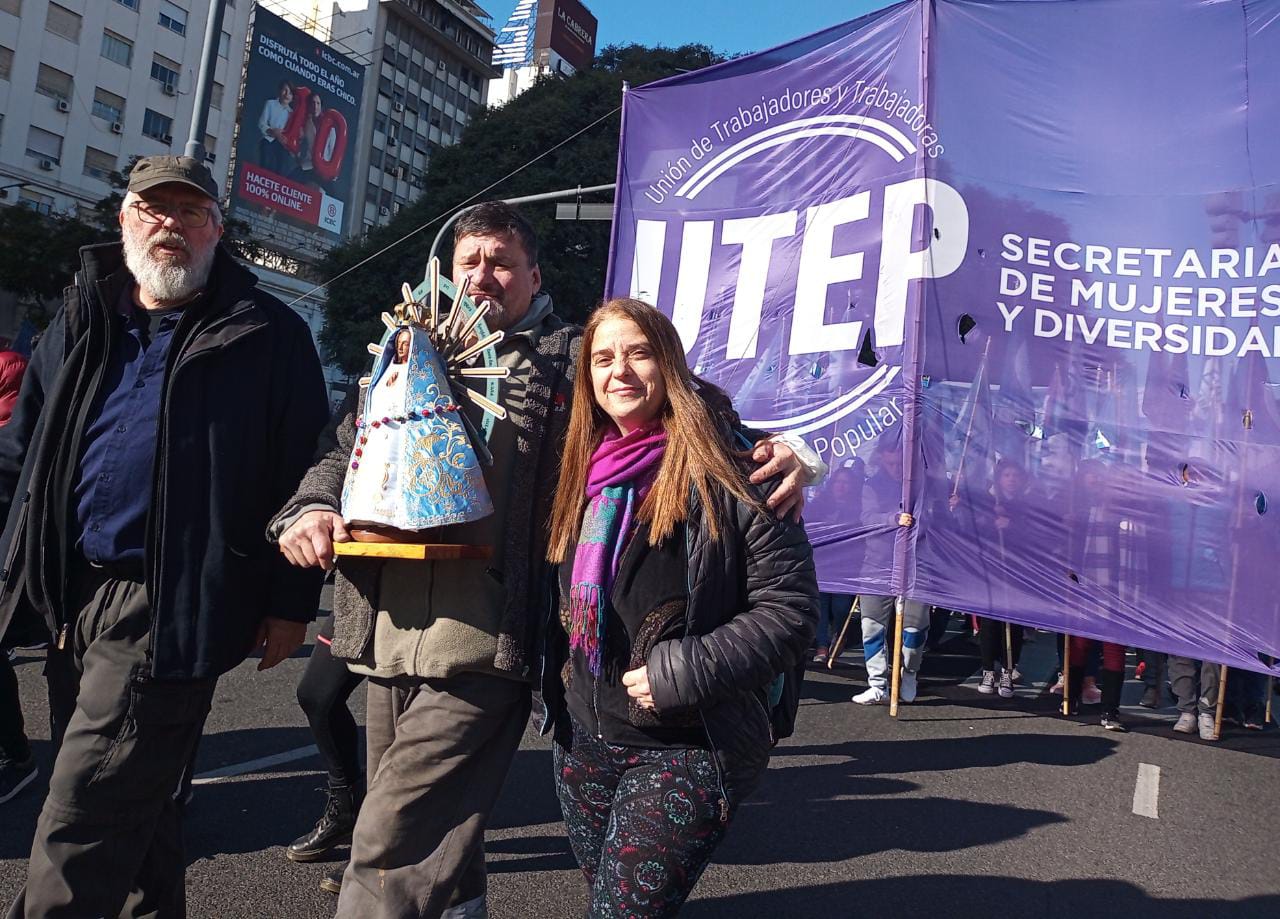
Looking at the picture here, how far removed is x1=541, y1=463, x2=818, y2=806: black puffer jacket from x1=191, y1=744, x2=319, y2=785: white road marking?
310 cm

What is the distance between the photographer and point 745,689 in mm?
1933

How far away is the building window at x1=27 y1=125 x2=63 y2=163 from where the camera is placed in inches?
1323

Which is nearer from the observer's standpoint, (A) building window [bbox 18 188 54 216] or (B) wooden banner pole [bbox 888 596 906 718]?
(B) wooden banner pole [bbox 888 596 906 718]

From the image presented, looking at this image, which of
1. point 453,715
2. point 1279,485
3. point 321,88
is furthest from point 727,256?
point 321,88

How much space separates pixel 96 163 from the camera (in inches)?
1422

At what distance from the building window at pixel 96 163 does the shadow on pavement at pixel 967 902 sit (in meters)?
39.3

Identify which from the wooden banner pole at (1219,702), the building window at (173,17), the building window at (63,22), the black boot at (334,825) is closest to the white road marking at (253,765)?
→ the black boot at (334,825)

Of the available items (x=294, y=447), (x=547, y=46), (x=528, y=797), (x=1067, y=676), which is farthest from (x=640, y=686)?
(x=547, y=46)

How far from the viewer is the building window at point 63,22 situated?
34250mm

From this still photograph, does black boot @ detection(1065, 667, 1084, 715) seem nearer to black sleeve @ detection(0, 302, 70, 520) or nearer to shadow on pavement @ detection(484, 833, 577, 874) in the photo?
shadow on pavement @ detection(484, 833, 577, 874)

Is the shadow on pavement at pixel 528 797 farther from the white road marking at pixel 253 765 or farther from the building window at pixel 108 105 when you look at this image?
the building window at pixel 108 105

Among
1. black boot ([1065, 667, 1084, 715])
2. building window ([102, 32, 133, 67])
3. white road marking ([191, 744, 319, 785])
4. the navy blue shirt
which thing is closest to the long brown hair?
Answer: the navy blue shirt

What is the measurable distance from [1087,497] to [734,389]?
243 centimetres

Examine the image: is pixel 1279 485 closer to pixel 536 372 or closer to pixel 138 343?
pixel 536 372
